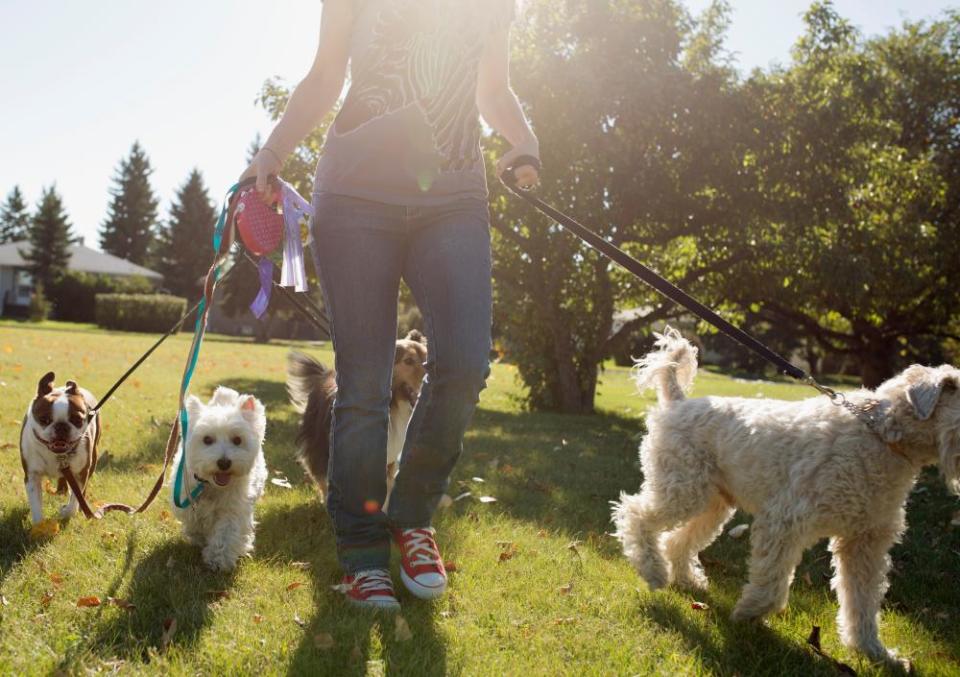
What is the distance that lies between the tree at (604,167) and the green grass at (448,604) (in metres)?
6.72

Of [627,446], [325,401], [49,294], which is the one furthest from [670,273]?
[49,294]

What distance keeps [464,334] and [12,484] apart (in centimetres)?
354

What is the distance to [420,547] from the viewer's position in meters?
3.20

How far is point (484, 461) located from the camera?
685 centimetres

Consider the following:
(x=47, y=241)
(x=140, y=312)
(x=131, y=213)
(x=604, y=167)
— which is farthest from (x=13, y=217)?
(x=604, y=167)

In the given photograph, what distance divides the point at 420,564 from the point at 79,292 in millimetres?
53291

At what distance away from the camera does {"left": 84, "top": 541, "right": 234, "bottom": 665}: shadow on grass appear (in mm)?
2604

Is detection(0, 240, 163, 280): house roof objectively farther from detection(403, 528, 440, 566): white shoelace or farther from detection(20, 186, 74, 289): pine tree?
detection(403, 528, 440, 566): white shoelace

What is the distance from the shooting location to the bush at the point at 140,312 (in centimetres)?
3991

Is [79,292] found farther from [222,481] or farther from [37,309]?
[222,481]

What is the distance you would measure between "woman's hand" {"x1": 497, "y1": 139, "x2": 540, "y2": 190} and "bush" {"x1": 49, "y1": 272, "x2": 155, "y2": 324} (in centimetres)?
5146

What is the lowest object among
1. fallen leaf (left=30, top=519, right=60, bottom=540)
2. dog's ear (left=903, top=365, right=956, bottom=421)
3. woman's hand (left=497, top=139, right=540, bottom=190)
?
fallen leaf (left=30, top=519, right=60, bottom=540)

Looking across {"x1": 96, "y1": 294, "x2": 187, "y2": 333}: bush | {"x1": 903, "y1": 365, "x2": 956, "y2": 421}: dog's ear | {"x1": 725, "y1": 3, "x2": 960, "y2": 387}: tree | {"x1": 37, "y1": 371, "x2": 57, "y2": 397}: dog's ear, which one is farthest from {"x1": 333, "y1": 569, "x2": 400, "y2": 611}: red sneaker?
{"x1": 96, "y1": 294, "x2": 187, "y2": 333}: bush

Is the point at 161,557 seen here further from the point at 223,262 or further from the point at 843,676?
the point at 843,676
